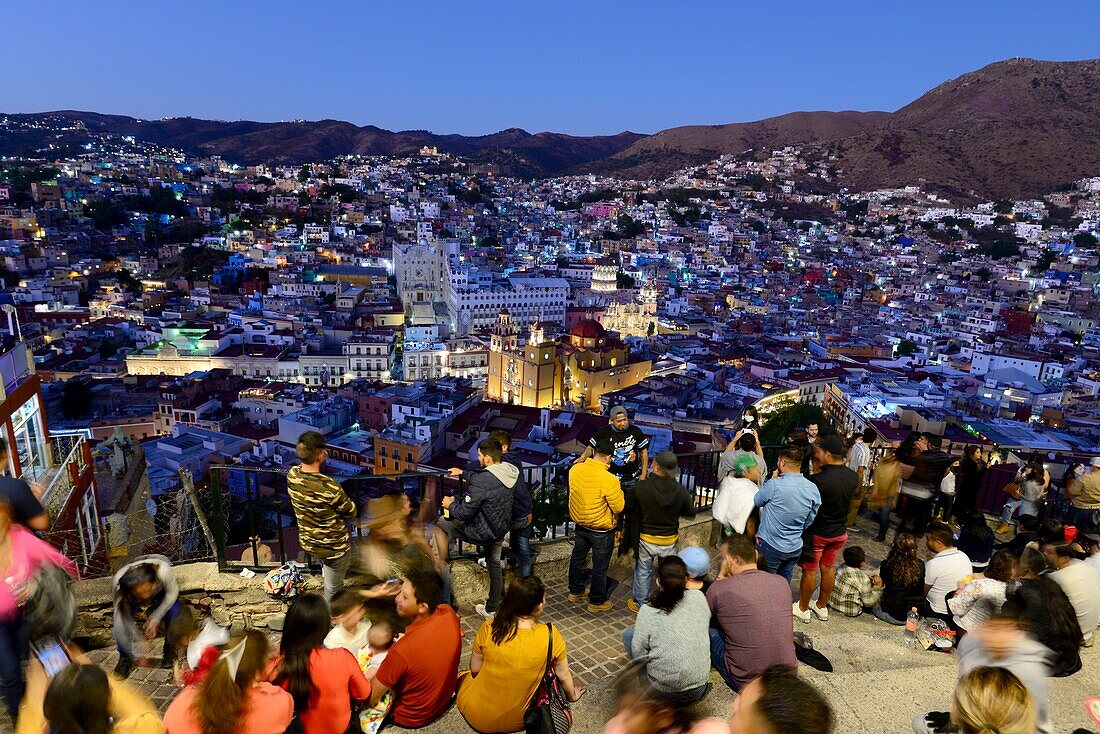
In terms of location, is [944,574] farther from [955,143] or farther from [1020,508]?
[955,143]

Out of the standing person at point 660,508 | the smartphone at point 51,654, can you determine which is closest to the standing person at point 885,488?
the standing person at point 660,508

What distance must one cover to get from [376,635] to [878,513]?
6040mm

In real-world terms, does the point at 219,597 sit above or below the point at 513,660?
below

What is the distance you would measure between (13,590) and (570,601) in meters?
3.47

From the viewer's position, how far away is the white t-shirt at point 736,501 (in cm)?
466

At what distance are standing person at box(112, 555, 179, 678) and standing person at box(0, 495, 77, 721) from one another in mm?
410

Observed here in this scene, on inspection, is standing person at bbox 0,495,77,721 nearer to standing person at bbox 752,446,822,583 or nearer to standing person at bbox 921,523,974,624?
standing person at bbox 752,446,822,583

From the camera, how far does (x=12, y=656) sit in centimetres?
327

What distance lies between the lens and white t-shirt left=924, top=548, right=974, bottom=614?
441 cm

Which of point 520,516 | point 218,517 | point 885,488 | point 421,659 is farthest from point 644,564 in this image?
point 885,488

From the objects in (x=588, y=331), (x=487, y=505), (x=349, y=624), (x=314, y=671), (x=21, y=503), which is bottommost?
(x=588, y=331)

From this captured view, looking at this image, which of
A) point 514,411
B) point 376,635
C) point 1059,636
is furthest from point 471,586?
point 514,411

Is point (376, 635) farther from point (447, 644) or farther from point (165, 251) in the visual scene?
point (165, 251)

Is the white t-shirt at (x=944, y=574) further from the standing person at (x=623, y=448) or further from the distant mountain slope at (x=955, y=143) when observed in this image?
the distant mountain slope at (x=955, y=143)
